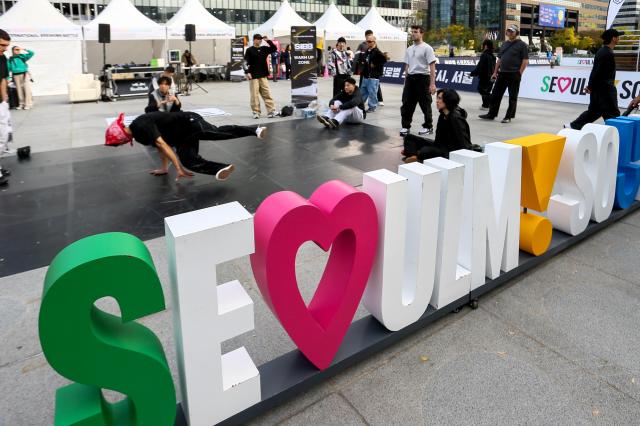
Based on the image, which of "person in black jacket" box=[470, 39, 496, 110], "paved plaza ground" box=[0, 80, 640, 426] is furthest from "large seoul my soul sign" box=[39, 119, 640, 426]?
"person in black jacket" box=[470, 39, 496, 110]

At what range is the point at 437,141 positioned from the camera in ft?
17.9

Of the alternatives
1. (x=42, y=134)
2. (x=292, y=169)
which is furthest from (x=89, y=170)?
(x=42, y=134)

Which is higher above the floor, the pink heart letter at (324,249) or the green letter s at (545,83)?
the green letter s at (545,83)

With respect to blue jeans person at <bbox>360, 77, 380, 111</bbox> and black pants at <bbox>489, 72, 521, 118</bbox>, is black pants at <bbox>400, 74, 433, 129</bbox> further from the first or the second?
blue jeans person at <bbox>360, 77, 380, 111</bbox>

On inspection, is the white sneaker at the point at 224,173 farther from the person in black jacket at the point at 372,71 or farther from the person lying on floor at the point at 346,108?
the person in black jacket at the point at 372,71

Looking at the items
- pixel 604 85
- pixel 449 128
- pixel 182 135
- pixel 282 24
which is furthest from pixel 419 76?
pixel 282 24

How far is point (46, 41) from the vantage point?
17562mm

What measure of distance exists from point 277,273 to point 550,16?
9355 centimetres

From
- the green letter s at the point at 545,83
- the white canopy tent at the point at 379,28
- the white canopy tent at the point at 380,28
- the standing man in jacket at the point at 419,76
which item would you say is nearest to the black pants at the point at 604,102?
the standing man in jacket at the point at 419,76

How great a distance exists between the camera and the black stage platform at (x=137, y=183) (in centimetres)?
453

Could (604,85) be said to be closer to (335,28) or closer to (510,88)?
(510,88)

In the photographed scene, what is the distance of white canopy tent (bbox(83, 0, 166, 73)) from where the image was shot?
727 inches

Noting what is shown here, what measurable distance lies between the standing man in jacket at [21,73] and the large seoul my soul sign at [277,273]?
47.4ft

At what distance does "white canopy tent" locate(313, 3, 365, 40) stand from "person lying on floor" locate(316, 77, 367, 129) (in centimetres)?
1619
